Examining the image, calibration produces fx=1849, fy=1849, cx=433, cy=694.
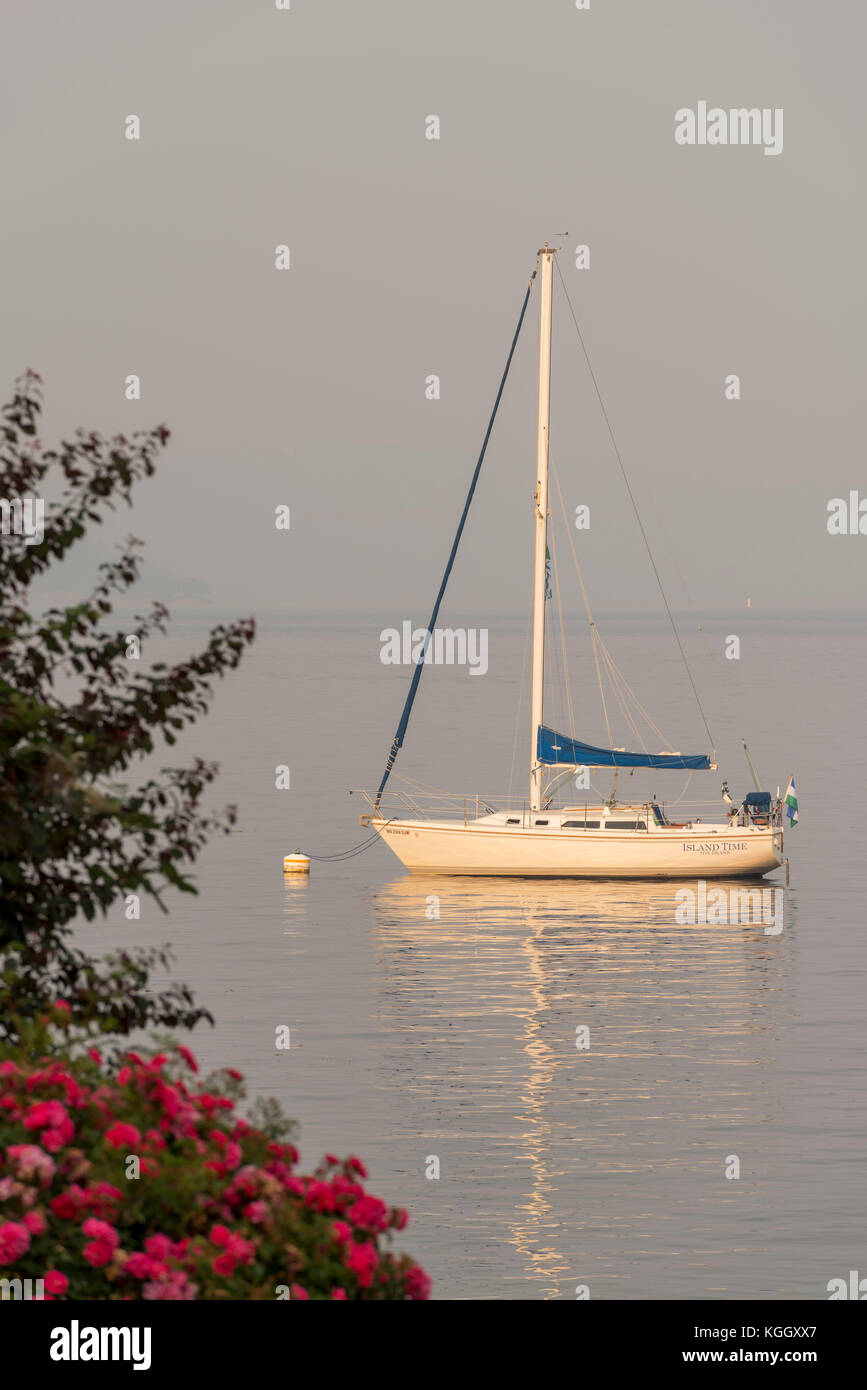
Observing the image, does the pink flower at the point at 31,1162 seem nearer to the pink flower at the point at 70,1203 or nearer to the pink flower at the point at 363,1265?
the pink flower at the point at 70,1203

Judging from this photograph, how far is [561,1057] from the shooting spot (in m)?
32.4

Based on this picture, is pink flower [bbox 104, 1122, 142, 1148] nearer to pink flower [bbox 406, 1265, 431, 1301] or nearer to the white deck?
pink flower [bbox 406, 1265, 431, 1301]

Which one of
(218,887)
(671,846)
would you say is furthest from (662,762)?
(218,887)

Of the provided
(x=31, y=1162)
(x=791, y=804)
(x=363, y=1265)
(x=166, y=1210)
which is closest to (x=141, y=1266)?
(x=166, y=1210)

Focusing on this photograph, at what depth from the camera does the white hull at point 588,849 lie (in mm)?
54562

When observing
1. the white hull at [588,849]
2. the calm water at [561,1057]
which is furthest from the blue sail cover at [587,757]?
the calm water at [561,1057]

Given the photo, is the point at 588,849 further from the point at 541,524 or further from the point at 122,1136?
the point at 122,1136

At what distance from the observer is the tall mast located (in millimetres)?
54406

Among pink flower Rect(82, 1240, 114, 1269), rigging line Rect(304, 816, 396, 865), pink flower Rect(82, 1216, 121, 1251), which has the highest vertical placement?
rigging line Rect(304, 816, 396, 865)

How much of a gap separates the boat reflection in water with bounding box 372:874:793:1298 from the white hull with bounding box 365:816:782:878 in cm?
154

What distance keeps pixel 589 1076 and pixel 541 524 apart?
1112 inches

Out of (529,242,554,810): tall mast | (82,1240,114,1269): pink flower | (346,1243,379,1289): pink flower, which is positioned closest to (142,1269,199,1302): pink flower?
(82,1240,114,1269): pink flower

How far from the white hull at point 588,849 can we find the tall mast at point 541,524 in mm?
1501

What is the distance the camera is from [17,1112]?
933 centimetres
